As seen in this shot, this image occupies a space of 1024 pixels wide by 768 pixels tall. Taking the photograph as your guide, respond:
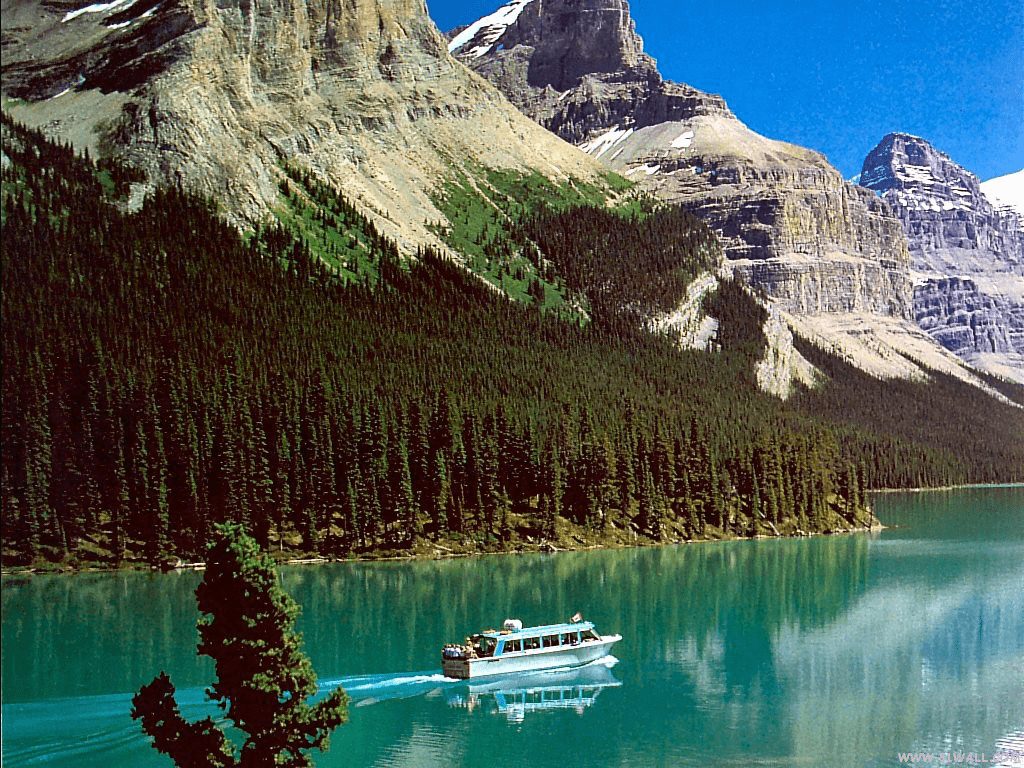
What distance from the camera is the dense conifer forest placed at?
77.4m

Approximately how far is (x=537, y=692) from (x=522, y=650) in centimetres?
309

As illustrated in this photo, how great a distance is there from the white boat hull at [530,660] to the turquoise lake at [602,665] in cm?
67

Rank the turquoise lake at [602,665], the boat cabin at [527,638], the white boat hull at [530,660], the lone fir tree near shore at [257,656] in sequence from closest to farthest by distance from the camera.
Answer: the lone fir tree near shore at [257,656] < the turquoise lake at [602,665] < the white boat hull at [530,660] < the boat cabin at [527,638]

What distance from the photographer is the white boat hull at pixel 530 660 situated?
53750 millimetres

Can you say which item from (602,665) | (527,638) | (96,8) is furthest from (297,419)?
(96,8)

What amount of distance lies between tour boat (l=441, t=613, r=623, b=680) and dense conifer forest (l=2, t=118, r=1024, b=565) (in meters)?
12.5

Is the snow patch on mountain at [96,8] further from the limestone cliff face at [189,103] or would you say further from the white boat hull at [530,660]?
the white boat hull at [530,660]

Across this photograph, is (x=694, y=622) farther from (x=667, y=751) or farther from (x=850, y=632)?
(x=667, y=751)

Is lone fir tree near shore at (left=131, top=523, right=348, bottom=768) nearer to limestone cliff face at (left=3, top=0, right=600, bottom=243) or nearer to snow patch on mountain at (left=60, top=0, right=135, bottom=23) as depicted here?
snow patch on mountain at (left=60, top=0, right=135, bottom=23)

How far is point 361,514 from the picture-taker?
316ft

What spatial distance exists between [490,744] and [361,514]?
5372 cm

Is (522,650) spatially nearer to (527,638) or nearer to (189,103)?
(527,638)

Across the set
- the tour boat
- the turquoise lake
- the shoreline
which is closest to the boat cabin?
the tour boat

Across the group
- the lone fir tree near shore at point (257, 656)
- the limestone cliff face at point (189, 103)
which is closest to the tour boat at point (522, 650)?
the lone fir tree near shore at point (257, 656)
